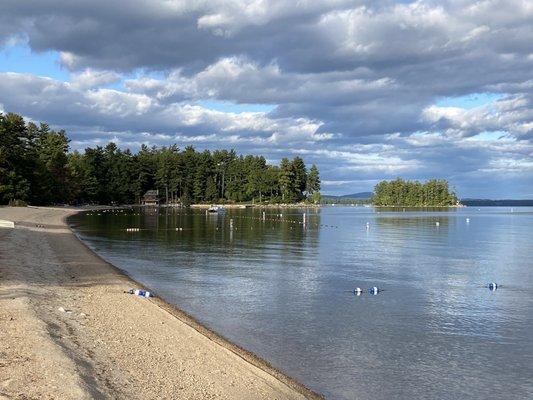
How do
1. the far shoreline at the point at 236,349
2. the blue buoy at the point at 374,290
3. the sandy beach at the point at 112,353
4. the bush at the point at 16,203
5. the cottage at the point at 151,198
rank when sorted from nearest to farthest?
1. the sandy beach at the point at 112,353
2. the far shoreline at the point at 236,349
3. the blue buoy at the point at 374,290
4. the bush at the point at 16,203
5. the cottage at the point at 151,198

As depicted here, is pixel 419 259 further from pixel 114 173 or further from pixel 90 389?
pixel 114 173

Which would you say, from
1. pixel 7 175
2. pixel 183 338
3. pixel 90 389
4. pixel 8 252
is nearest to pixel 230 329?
pixel 183 338

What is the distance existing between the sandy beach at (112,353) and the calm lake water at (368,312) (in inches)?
63.8

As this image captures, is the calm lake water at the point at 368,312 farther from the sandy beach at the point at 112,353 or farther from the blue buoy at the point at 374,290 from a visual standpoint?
the sandy beach at the point at 112,353

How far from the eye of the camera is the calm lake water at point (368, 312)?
517 inches

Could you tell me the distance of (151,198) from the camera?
188m

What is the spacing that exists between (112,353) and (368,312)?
11.3 m

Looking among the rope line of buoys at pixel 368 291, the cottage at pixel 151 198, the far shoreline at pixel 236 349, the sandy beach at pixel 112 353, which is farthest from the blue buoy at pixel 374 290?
the cottage at pixel 151 198

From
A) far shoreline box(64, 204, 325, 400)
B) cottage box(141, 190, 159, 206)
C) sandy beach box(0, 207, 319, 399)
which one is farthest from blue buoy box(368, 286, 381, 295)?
cottage box(141, 190, 159, 206)

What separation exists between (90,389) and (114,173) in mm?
169425

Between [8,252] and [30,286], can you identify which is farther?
[8,252]

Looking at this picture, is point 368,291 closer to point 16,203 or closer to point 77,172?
point 16,203

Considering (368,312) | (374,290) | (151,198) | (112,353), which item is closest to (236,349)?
(112,353)

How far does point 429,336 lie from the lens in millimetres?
16859
